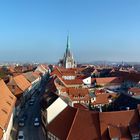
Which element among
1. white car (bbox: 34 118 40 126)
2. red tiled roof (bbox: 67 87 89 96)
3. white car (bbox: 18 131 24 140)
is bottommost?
white car (bbox: 34 118 40 126)

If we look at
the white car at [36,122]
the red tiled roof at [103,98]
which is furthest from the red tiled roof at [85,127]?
the red tiled roof at [103,98]

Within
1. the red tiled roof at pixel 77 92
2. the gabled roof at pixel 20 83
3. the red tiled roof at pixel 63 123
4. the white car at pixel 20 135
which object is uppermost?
the red tiled roof at pixel 63 123

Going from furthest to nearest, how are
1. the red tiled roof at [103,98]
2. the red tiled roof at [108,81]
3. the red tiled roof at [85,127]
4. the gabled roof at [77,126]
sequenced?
1. the red tiled roof at [108,81]
2. the red tiled roof at [103,98]
3. the gabled roof at [77,126]
4. the red tiled roof at [85,127]

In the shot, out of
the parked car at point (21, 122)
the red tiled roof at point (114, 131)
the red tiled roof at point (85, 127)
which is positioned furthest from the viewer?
the parked car at point (21, 122)

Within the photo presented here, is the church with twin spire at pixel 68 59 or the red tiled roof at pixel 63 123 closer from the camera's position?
the red tiled roof at pixel 63 123

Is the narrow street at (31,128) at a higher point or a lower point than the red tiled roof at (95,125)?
lower

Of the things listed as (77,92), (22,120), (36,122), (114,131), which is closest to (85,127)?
(114,131)

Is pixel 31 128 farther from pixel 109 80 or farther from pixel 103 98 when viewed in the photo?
Answer: pixel 109 80

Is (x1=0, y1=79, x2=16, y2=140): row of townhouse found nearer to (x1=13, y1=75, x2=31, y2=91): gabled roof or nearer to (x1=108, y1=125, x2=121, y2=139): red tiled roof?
(x1=108, y1=125, x2=121, y2=139): red tiled roof

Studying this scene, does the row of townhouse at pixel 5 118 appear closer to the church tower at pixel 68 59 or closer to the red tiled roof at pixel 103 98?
the red tiled roof at pixel 103 98

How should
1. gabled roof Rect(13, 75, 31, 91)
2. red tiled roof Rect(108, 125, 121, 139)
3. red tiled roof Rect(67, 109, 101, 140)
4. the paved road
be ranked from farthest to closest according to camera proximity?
1. gabled roof Rect(13, 75, 31, 91)
2. the paved road
3. red tiled roof Rect(67, 109, 101, 140)
4. red tiled roof Rect(108, 125, 121, 139)

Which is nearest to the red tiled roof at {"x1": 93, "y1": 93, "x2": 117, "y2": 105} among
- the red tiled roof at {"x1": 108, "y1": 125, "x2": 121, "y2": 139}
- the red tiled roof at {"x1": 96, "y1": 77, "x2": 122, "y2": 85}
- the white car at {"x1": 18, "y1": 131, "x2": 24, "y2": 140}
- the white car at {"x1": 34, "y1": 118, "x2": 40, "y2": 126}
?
the white car at {"x1": 34, "y1": 118, "x2": 40, "y2": 126}

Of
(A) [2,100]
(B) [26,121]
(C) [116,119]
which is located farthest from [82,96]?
(C) [116,119]
